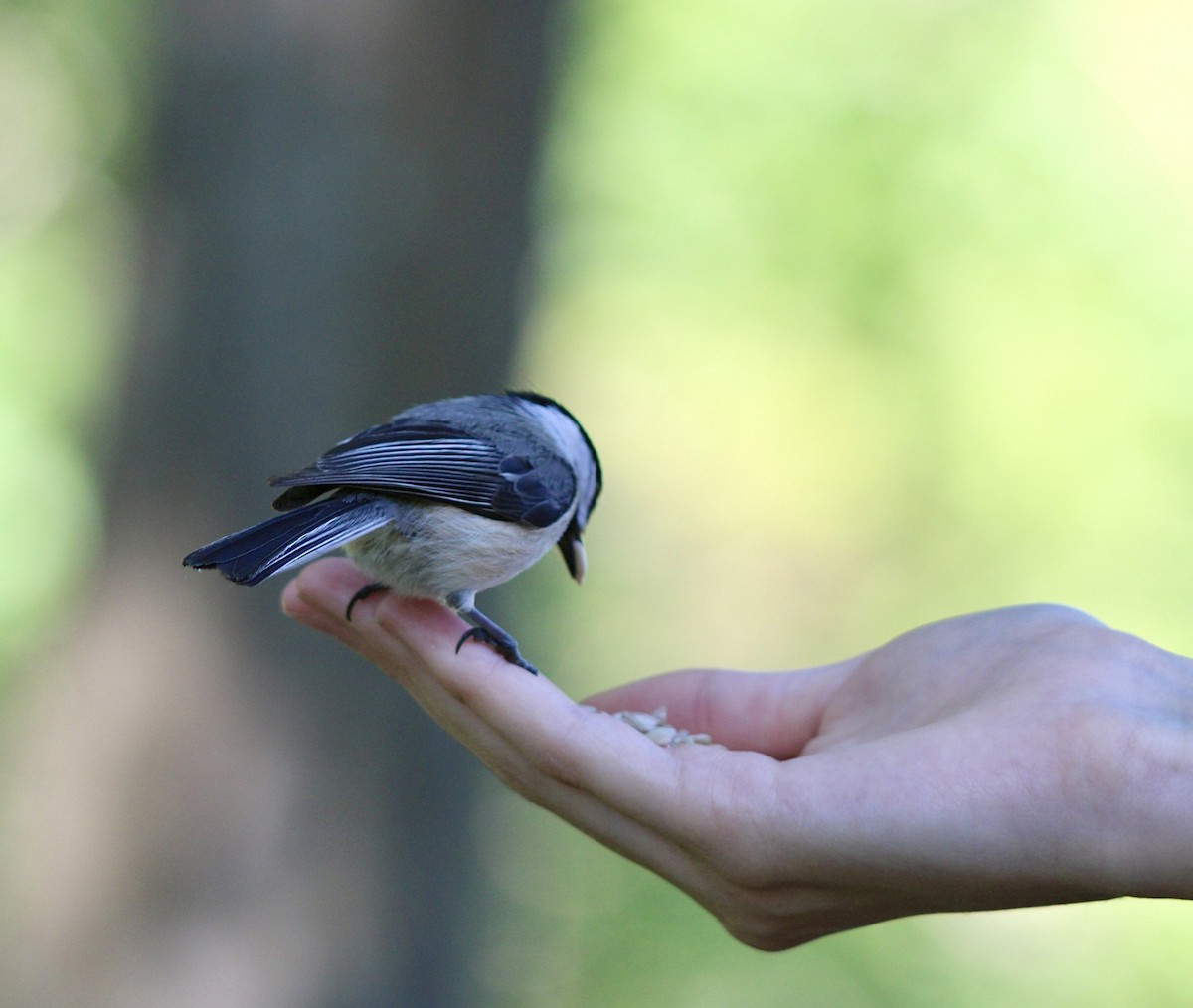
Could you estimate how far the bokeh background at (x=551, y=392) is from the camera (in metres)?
2.70

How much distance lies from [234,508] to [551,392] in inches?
Answer: 112

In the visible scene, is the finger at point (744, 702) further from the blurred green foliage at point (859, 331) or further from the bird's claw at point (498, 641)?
the blurred green foliage at point (859, 331)

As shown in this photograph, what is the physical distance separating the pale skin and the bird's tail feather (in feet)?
0.79

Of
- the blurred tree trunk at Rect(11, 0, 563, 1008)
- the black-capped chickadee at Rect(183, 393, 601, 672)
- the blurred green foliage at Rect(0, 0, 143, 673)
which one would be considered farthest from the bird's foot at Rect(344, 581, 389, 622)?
the blurred green foliage at Rect(0, 0, 143, 673)

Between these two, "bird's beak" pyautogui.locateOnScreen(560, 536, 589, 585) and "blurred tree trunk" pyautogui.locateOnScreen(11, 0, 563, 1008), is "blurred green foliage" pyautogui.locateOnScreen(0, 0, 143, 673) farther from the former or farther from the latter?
"bird's beak" pyautogui.locateOnScreen(560, 536, 589, 585)

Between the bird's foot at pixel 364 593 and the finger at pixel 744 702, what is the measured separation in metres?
0.48

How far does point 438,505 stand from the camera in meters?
1.93

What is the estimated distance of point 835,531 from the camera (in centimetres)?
569

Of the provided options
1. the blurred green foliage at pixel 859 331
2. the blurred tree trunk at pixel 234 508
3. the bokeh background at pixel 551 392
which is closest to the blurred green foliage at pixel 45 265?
the bokeh background at pixel 551 392

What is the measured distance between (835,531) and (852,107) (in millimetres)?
2346

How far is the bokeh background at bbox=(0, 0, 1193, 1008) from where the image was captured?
2695mm

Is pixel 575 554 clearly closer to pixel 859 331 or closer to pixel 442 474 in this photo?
pixel 442 474

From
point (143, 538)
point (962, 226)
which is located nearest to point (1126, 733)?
point (143, 538)

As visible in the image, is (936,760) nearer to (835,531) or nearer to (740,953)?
(740,953)
